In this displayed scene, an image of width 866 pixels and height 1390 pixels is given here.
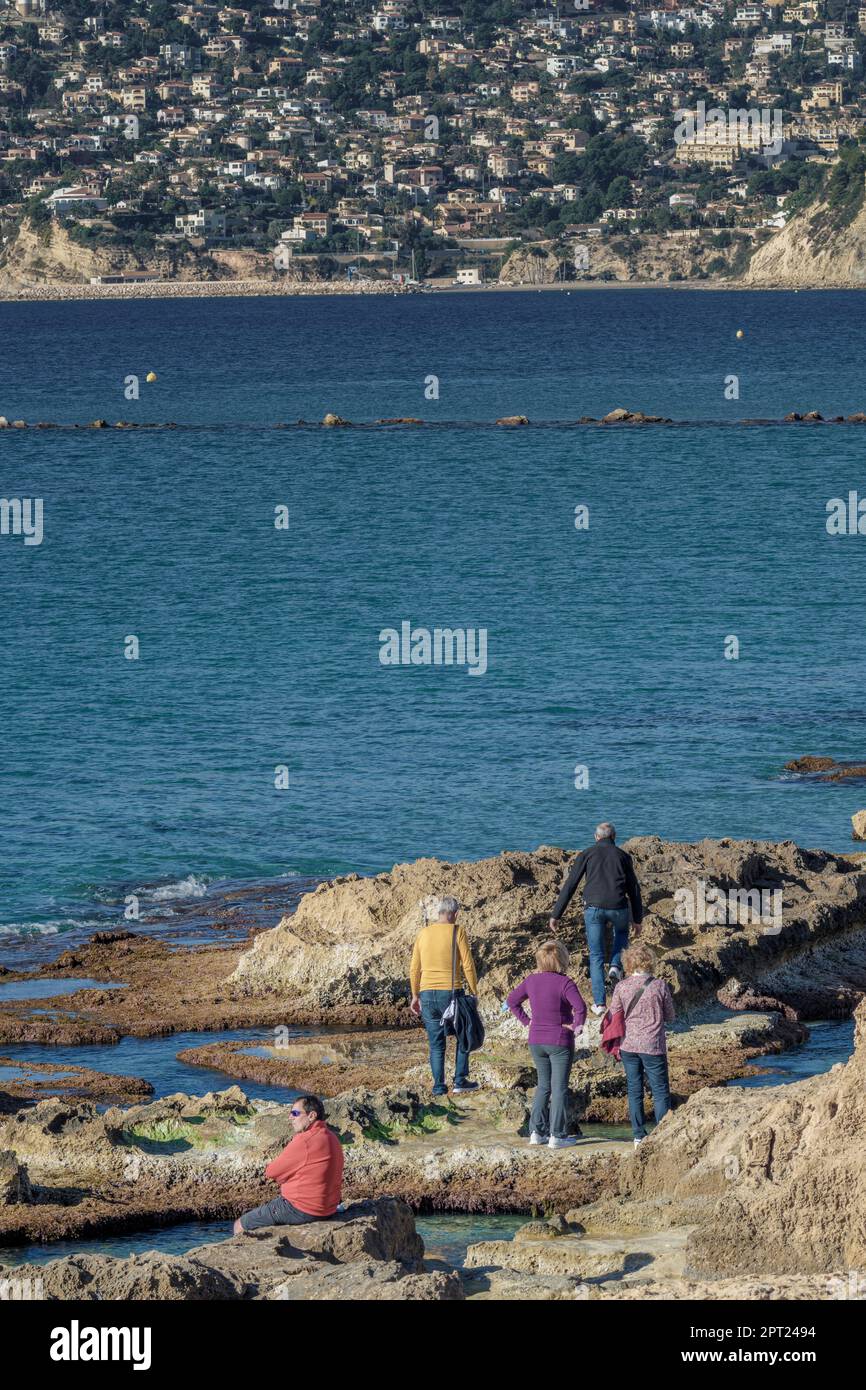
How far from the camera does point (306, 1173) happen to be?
1391 cm

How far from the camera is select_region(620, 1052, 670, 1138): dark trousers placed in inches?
649

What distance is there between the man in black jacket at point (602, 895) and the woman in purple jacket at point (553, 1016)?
278 centimetres

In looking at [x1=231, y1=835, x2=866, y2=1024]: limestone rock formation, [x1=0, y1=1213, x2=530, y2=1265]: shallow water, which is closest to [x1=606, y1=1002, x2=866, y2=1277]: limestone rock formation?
[x1=0, y1=1213, x2=530, y2=1265]: shallow water

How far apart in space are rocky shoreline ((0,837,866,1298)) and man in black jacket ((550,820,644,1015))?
2.50ft

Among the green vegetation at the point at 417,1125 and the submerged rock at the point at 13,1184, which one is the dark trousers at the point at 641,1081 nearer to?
the green vegetation at the point at 417,1125

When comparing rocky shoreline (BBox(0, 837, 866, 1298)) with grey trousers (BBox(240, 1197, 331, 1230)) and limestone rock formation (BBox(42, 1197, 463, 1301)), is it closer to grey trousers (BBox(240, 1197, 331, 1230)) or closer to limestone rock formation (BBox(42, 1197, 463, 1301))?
limestone rock formation (BBox(42, 1197, 463, 1301))

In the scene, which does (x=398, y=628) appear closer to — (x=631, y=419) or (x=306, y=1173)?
(x=306, y=1173)

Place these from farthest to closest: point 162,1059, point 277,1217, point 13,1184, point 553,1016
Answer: point 162,1059, point 553,1016, point 13,1184, point 277,1217

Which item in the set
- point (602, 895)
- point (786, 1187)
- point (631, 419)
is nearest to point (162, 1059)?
point (602, 895)

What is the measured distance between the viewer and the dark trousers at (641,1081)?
16484 mm

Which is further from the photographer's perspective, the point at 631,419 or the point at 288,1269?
the point at 631,419

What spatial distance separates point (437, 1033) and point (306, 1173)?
3.88 metres

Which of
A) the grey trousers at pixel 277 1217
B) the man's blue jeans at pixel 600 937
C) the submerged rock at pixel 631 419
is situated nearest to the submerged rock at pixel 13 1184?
the grey trousers at pixel 277 1217
